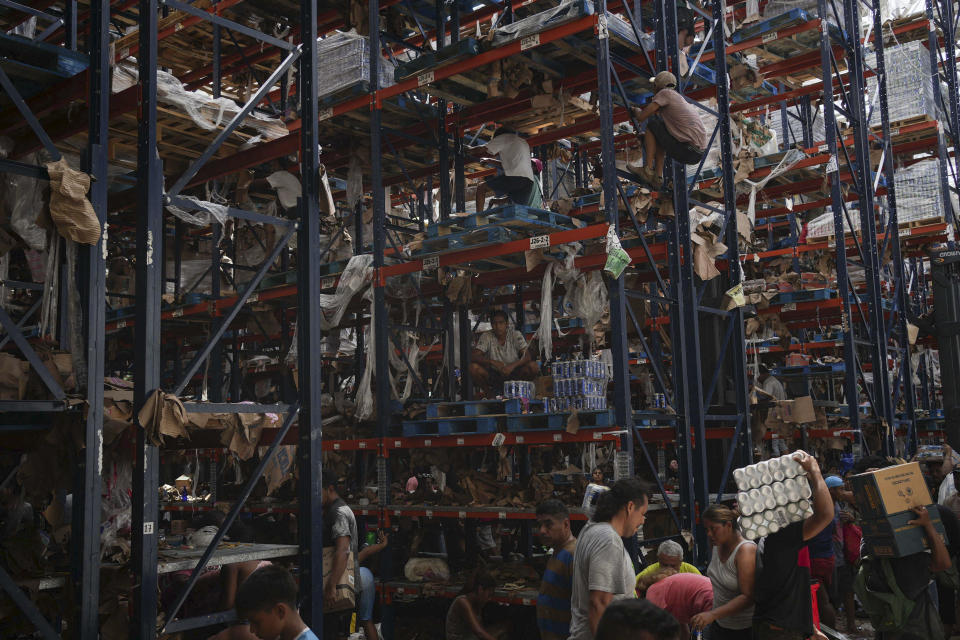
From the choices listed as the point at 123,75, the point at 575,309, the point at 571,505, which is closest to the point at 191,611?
the point at 571,505

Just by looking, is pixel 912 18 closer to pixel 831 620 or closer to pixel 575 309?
pixel 575 309

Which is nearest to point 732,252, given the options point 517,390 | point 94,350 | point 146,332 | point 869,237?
point 517,390

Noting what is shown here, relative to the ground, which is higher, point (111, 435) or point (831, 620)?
point (111, 435)

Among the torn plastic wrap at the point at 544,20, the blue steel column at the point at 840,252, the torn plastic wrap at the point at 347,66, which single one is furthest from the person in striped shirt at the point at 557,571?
the blue steel column at the point at 840,252

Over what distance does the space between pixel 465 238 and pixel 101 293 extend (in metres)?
5.23

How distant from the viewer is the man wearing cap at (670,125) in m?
9.68

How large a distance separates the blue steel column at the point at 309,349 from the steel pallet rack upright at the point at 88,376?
1474mm

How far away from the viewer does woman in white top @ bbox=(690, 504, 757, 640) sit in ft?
19.0

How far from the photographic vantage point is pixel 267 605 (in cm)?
409

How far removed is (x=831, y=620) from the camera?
393 inches

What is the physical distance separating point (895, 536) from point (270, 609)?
4831mm

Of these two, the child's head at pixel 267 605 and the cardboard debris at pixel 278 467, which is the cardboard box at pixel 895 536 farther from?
the child's head at pixel 267 605

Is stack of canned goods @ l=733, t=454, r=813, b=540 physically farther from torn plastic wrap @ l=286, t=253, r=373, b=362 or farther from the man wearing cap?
torn plastic wrap @ l=286, t=253, r=373, b=362

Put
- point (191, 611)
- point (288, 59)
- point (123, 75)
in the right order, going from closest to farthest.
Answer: point (288, 59) → point (191, 611) → point (123, 75)
